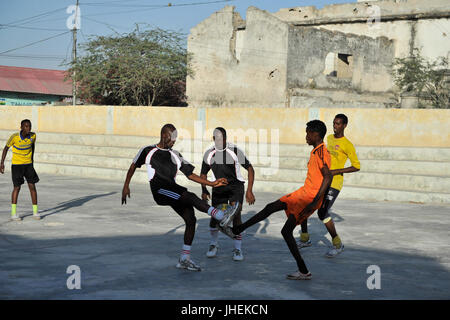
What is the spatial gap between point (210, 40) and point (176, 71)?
326 cm

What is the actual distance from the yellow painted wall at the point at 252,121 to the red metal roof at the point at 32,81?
80.9ft

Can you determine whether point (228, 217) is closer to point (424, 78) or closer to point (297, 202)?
point (297, 202)

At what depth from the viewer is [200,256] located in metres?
7.35

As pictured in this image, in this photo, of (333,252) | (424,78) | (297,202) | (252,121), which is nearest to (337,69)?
(424,78)

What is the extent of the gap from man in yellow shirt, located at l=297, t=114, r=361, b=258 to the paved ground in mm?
180

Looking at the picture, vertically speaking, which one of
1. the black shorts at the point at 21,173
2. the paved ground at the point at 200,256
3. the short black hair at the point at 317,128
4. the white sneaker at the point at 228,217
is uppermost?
the short black hair at the point at 317,128

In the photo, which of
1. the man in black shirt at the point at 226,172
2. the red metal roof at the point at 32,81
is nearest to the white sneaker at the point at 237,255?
the man in black shirt at the point at 226,172

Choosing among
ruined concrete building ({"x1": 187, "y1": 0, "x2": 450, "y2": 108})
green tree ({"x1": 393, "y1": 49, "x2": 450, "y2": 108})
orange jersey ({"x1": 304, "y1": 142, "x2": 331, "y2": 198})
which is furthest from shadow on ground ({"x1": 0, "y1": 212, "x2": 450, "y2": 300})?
green tree ({"x1": 393, "y1": 49, "x2": 450, "y2": 108})

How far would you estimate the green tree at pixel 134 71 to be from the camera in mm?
34719

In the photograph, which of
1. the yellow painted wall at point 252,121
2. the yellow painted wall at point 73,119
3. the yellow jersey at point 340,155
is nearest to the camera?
the yellow jersey at point 340,155

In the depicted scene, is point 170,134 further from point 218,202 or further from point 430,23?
point 430,23

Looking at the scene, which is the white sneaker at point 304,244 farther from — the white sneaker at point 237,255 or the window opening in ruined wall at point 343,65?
the window opening in ruined wall at point 343,65

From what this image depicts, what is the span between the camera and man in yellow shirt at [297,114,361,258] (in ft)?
24.6
